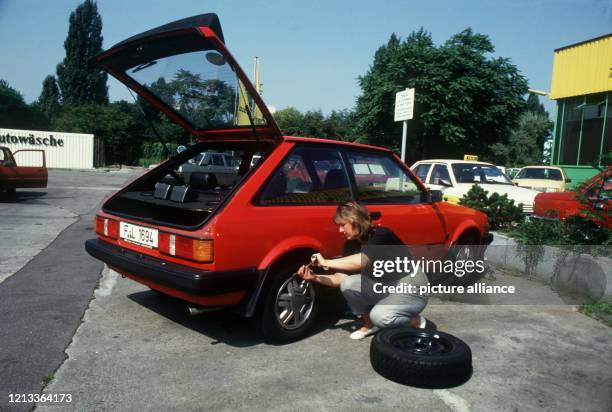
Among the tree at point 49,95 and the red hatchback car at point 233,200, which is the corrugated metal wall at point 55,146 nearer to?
the red hatchback car at point 233,200

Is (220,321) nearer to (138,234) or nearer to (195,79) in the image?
(138,234)

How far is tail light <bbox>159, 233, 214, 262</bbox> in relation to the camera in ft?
Result: 10.2

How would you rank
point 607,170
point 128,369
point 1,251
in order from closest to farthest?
1. point 128,369
2. point 607,170
3. point 1,251

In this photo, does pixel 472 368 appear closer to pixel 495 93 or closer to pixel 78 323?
pixel 78 323

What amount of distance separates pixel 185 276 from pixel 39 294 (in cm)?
244

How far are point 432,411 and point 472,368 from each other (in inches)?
28.2

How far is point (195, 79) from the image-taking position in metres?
4.04

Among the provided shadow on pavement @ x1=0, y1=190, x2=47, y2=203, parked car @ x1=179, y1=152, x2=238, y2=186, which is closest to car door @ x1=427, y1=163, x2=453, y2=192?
parked car @ x1=179, y1=152, x2=238, y2=186

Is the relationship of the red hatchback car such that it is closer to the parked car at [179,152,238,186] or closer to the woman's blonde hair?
the parked car at [179,152,238,186]

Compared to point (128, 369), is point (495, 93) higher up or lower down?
higher up

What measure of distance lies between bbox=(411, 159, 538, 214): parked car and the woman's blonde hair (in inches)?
219

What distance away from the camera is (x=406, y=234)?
4.48m

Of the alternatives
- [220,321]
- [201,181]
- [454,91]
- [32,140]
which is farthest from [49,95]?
[220,321]

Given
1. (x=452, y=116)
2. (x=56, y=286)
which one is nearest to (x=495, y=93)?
(x=452, y=116)
